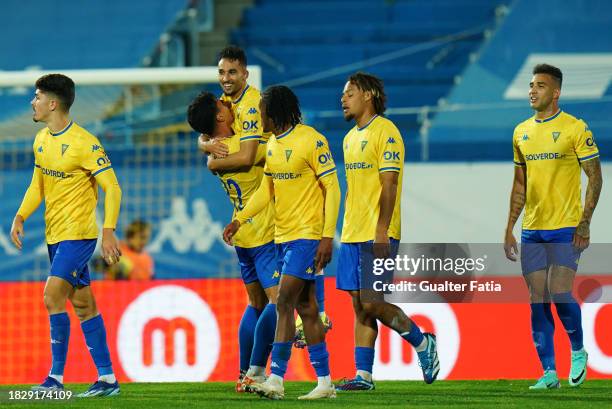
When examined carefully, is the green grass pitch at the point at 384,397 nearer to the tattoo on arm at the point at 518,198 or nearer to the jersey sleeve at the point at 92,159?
the tattoo on arm at the point at 518,198

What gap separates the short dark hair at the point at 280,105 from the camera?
7.21 m

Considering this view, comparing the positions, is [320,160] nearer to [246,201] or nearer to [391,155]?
[391,155]

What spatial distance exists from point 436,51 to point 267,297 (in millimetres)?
8891

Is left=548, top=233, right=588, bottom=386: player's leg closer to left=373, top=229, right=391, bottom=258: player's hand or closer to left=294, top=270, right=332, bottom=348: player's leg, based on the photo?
left=373, top=229, right=391, bottom=258: player's hand

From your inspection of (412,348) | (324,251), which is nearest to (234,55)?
(324,251)

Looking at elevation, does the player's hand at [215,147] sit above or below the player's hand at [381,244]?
above

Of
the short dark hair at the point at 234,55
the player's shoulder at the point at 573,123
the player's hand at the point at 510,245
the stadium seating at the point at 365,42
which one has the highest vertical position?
the stadium seating at the point at 365,42

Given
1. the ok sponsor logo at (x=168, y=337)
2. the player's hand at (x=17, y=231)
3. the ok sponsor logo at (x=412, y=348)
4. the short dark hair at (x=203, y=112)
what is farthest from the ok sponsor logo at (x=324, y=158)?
the ok sponsor logo at (x=168, y=337)

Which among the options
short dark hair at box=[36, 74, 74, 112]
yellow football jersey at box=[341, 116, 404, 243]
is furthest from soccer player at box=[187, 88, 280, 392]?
short dark hair at box=[36, 74, 74, 112]

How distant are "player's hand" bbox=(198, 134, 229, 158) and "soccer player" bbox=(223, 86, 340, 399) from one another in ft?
1.54

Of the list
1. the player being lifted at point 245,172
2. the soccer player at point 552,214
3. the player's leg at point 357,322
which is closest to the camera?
the player's leg at point 357,322

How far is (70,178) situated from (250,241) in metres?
1.16

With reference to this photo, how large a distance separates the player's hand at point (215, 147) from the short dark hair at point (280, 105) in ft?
1.89

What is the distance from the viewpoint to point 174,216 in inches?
457
